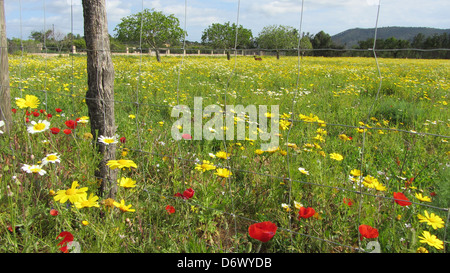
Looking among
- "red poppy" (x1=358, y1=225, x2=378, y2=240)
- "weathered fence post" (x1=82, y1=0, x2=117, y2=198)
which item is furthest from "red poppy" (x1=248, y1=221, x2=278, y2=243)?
"weathered fence post" (x1=82, y1=0, x2=117, y2=198)

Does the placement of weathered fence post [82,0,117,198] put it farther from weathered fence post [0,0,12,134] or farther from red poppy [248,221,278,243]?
weathered fence post [0,0,12,134]

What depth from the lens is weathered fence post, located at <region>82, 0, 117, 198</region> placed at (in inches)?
67.0

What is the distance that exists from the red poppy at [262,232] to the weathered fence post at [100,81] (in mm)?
930

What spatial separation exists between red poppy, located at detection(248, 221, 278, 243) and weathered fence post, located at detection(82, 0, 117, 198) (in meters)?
0.93

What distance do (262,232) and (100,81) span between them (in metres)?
1.29

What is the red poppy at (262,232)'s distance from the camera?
3.58 ft

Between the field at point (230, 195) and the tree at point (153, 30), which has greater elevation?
the tree at point (153, 30)

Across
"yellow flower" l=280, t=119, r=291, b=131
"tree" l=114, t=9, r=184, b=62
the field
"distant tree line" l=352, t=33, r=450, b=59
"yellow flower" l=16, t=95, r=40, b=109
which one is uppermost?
"tree" l=114, t=9, r=184, b=62

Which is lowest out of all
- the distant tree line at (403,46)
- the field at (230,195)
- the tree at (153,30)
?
the field at (230,195)

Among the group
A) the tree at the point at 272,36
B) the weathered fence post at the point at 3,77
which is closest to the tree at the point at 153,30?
the tree at the point at 272,36

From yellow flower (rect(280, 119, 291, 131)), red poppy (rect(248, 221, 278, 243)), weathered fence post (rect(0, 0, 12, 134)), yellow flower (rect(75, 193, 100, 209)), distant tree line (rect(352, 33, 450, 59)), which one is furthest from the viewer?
weathered fence post (rect(0, 0, 12, 134))

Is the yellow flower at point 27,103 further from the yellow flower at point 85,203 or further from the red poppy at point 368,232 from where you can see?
the red poppy at point 368,232

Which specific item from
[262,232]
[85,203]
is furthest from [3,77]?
[262,232]

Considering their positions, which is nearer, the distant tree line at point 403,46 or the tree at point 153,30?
the distant tree line at point 403,46
